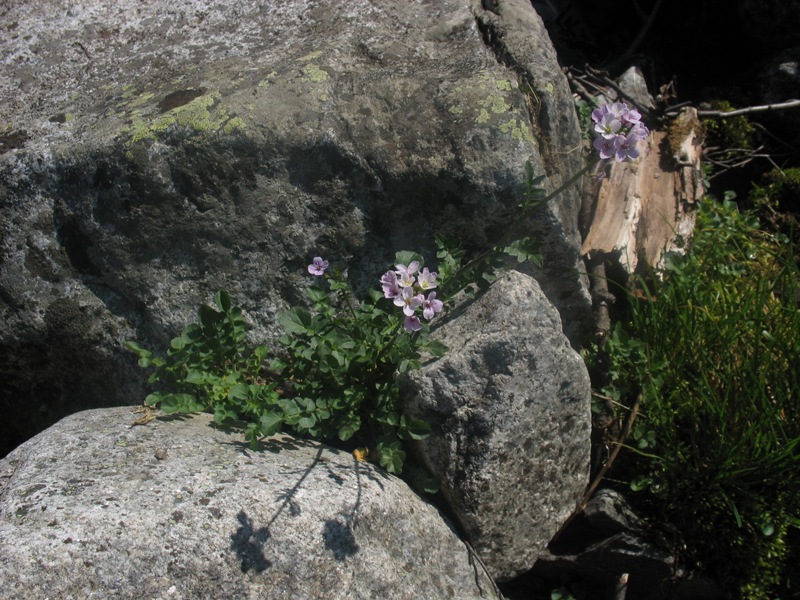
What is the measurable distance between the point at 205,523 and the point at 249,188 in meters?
1.45

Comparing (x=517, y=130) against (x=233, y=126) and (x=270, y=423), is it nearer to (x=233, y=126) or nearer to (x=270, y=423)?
(x=233, y=126)

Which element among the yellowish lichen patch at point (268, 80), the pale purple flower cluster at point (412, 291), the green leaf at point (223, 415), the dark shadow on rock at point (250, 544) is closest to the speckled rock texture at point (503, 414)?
the pale purple flower cluster at point (412, 291)

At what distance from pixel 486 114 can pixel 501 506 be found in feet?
5.43

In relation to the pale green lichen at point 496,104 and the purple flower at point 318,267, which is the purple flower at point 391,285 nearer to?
the purple flower at point 318,267

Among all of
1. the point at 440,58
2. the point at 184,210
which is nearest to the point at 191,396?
the point at 184,210

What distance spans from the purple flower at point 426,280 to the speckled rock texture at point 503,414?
36cm

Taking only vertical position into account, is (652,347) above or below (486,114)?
below

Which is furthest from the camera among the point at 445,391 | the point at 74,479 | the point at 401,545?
the point at 445,391

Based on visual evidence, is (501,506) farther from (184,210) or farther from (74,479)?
(184,210)

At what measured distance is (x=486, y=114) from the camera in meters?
3.10

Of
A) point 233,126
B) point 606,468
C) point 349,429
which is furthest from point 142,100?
point 606,468

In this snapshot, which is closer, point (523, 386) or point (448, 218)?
point (523, 386)

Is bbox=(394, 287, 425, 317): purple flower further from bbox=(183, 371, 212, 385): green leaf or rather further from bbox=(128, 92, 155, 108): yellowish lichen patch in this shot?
bbox=(128, 92, 155, 108): yellowish lichen patch

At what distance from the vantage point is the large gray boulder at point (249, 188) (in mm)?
3100
